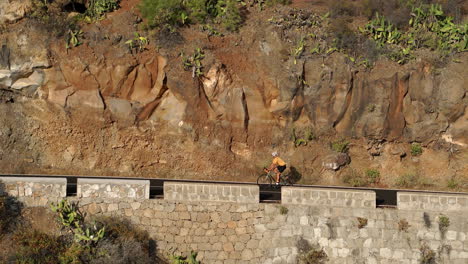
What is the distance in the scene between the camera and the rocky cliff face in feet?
99.4

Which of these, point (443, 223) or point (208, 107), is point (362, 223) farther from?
point (208, 107)

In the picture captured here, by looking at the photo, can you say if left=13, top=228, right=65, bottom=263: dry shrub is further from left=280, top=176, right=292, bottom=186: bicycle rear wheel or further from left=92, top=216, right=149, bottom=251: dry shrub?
left=280, top=176, right=292, bottom=186: bicycle rear wheel

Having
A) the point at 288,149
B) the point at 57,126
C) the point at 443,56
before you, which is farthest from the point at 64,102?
the point at 443,56

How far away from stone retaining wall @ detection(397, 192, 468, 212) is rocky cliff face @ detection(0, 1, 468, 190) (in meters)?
4.81

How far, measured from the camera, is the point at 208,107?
30.8 metres

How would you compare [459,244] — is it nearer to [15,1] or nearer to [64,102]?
[64,102]

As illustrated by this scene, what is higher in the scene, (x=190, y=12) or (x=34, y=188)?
(x=190, y=12)

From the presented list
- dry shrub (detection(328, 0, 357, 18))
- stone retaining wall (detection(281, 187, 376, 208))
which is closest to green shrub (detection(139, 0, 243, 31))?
dry shrub (detection(328, 0, 357, 18))

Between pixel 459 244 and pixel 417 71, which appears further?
pixel 417 71

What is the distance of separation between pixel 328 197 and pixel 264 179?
394 cm

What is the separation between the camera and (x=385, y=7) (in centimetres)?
3397

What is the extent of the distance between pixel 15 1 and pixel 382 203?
15.2m

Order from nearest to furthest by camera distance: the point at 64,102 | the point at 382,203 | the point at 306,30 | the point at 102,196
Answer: the point at 102,196
the point at 382,203
the point at 64,102
the point at 306,30

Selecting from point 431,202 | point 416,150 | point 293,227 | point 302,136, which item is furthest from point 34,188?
point 416,150
